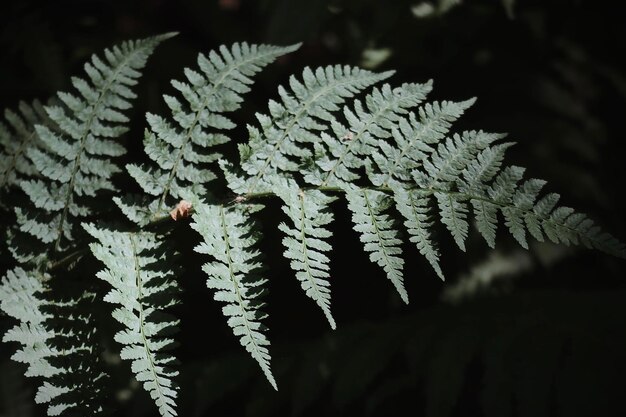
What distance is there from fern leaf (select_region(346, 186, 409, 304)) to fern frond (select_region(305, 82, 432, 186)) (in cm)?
6

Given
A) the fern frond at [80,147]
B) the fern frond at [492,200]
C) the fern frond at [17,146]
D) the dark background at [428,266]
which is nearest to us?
the fern frond at [492,200]

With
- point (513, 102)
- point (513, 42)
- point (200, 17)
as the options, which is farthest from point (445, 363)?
point (200, 17)

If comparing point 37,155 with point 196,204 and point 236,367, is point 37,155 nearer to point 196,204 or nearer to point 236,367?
point 196,204

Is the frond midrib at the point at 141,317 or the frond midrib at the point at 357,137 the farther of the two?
the frond midrib at the point at 357,137

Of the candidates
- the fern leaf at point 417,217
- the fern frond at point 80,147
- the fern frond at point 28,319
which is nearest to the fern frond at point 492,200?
the fern leaf at point 417,217

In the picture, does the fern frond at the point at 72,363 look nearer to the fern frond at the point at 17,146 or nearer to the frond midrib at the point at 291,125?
the fern frond at the point at 17,146

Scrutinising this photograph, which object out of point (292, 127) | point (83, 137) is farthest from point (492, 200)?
point (83, 137)

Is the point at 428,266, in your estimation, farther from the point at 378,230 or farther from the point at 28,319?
the point at 28,319

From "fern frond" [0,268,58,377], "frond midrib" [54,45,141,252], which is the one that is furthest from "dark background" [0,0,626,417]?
"frond midrib" [54,45,141,252]

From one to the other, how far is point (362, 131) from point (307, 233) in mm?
258

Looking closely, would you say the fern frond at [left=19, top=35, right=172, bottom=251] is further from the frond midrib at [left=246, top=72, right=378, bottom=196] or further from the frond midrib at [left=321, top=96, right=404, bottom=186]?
the frond midrib at [left=321, top=96, right=404, bottom=186]

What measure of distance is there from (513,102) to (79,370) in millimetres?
1950

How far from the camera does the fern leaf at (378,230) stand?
1012 mm

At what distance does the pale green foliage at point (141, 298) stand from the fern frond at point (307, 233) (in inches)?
11.1
